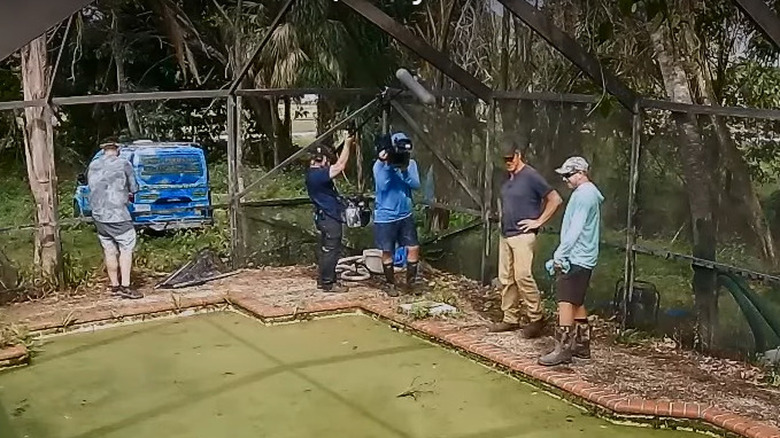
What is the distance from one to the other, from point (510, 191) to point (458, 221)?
2189 mm

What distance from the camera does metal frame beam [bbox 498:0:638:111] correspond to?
20.6 feet

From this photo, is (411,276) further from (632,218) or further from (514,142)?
(632,218)

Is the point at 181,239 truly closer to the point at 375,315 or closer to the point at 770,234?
the point at 375,315

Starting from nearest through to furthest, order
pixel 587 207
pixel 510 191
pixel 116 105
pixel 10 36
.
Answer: pixel 10 36, pixel 587 207, pixel 510 191, pixel 116 105

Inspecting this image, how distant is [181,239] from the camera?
8.76 m

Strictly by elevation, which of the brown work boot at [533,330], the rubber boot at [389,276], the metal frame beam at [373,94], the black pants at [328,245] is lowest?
the brown work boot at [533,330]

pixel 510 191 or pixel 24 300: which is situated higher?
pixel 510 191

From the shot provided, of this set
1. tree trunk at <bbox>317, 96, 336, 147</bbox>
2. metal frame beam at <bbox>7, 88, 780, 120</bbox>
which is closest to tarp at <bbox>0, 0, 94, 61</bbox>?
metal frame beam at <bbox>7, 88, 780, 120</bbox>

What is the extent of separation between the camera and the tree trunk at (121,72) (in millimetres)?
10148

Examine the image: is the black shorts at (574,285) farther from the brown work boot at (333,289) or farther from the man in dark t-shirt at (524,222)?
the brown work boot at (333,289)

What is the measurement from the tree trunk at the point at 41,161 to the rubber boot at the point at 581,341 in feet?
15.1

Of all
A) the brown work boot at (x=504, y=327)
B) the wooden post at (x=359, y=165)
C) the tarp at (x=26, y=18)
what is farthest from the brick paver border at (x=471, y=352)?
the tarp at (x=26, y=18)

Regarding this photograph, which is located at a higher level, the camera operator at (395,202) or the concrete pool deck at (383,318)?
the camera operator at (395,202)

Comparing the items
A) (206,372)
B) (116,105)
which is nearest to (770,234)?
(206,372)
